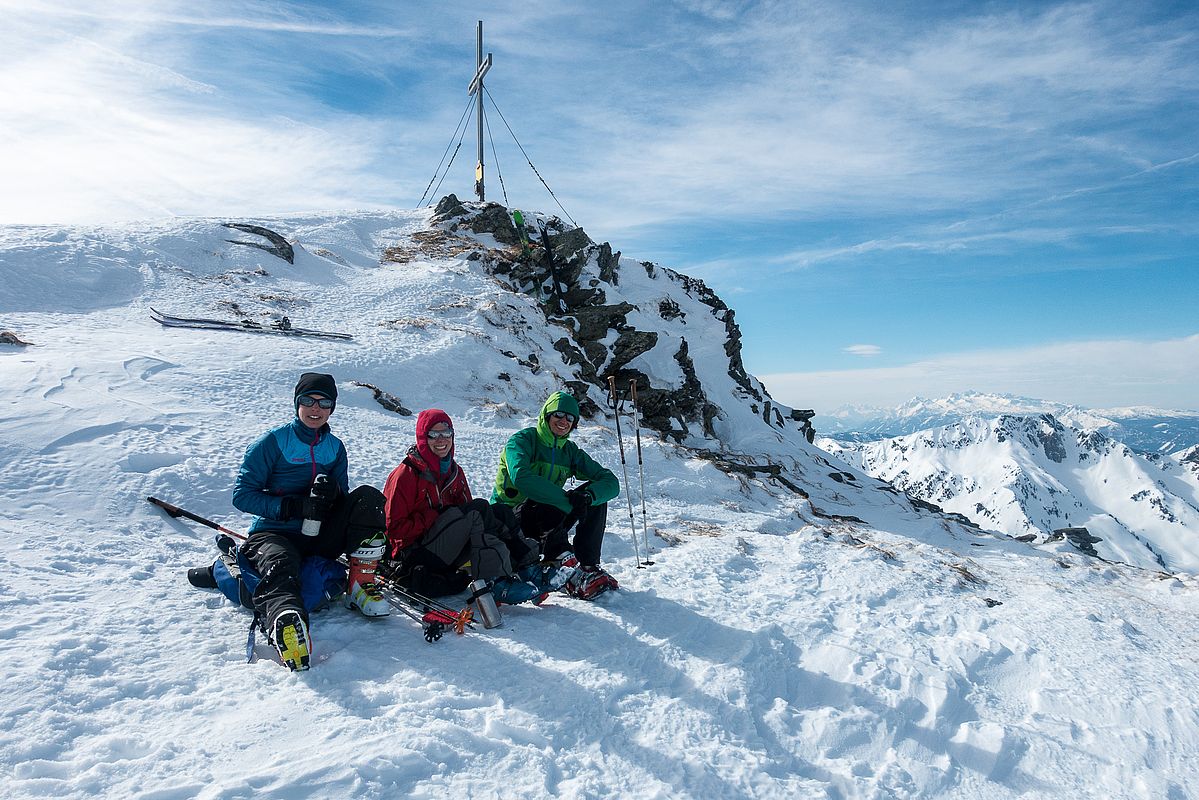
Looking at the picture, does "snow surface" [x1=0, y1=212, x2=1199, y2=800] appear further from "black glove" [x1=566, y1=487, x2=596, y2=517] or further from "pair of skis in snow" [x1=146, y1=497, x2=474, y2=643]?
"black glove" [x1=566, y1=487, x2=596, y2=517]

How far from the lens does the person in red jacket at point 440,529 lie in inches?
223

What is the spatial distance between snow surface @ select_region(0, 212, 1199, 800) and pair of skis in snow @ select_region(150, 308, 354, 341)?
4277mm

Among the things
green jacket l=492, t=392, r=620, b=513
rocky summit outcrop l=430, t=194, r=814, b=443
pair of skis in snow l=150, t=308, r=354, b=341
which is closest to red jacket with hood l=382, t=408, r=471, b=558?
green jacket l=492, t=392, r=620, b=513

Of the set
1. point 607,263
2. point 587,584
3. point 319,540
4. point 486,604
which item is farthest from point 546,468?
point 607,263

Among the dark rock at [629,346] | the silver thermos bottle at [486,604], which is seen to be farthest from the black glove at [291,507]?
the dark rock at [629,346]

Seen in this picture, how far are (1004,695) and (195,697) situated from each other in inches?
261

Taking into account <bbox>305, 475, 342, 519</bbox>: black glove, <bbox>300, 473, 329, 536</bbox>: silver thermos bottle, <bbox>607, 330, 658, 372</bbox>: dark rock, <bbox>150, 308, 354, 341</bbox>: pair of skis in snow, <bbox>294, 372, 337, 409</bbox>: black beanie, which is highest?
<bbox>607, 330, 658, 372</bbox>: dark rock

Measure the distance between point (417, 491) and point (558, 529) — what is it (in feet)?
5.43

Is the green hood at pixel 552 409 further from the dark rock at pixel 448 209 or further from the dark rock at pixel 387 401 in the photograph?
the dark rock at pixel 448 209

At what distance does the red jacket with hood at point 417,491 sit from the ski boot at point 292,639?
1.47 meters

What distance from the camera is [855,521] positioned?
733 inches

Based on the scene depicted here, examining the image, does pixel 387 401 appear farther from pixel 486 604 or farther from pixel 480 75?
pixel 480 75

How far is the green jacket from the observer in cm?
648

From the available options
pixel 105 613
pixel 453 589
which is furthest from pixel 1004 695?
pixel 105 613
